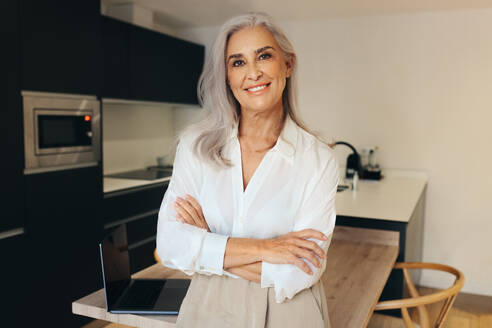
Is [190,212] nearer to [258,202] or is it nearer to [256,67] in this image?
[258,202]

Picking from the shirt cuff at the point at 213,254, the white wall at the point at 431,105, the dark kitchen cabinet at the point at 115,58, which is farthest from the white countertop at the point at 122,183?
the shirt cuff at the point at 213,254

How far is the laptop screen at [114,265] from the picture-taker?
1382 millimetres

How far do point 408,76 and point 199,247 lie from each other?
342cm

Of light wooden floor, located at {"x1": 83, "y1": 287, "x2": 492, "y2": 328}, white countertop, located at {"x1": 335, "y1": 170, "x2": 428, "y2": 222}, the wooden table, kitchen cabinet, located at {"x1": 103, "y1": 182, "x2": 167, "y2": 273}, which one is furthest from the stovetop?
the wooden table

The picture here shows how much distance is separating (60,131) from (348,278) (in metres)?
1.88

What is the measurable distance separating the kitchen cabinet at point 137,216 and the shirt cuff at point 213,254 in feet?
6.83

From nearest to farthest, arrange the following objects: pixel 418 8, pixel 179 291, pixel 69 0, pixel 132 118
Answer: pixel 179 291 → pixel 69 0 → pixel 418 8 → pixel 132 118

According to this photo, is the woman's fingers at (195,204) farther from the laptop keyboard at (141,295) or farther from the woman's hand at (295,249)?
the laptop keyboard at (141,295)

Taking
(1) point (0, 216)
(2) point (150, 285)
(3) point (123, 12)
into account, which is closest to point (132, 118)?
(3) point (123, 12)

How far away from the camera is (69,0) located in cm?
267

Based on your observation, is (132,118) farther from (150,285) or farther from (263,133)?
(263,133)

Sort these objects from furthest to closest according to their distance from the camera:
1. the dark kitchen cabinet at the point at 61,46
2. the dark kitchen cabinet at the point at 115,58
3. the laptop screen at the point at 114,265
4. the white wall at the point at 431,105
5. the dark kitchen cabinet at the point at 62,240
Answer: the white wall at the point at 431,105, the dark kitchen cabinet at the point at 115,58, the dark kitchen cabinet at the point at 62,240, the dark kitchen cabinet at the point at 61,46, the laptop screen at the point at 114,265

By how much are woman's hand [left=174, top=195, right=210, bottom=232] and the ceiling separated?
2772 mm

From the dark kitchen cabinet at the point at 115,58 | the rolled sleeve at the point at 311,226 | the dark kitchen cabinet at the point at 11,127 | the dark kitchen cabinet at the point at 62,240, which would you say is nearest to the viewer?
the rolled sleeve at the point at 311,226
